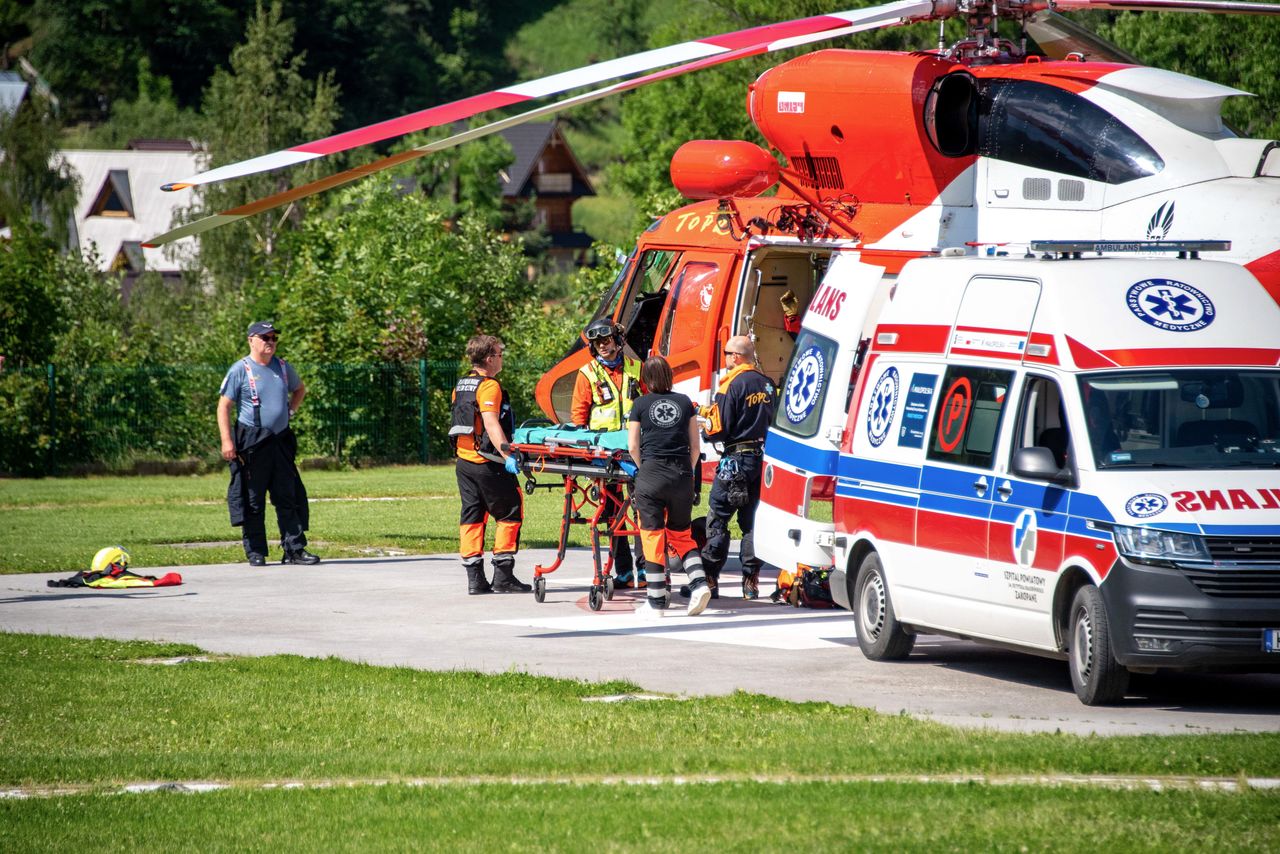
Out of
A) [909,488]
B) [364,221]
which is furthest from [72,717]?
[364,221]

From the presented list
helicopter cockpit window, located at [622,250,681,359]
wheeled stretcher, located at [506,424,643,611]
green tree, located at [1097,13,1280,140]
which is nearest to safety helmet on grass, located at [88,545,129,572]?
wheeled stretcher, located at [506,424,643,611]

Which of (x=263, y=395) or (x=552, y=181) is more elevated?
(x=552, y=181)

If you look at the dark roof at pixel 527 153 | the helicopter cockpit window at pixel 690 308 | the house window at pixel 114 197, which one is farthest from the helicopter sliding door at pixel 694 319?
the dark roof at pixel 527 153

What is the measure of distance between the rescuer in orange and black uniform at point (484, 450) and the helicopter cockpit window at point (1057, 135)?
430cm

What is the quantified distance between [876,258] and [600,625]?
149 inches

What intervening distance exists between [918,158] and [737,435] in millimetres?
2629

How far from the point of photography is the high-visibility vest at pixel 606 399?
44.0ft

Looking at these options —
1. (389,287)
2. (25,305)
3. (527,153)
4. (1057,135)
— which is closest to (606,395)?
(1057,135)

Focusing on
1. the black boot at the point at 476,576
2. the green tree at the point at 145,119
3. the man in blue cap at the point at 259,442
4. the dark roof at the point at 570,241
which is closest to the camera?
the black boot at the point at 476,576

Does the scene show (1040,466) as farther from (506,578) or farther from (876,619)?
(506,578)

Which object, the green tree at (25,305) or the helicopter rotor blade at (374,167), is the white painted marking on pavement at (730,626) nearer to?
the helicopter rotor blade at (374,167)

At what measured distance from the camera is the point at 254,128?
2121 inches

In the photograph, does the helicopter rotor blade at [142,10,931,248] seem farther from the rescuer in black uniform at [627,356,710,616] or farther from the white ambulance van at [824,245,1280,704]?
the rescuer in black uniform at [627,356,710,616]

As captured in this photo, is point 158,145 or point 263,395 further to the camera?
point 158,145
